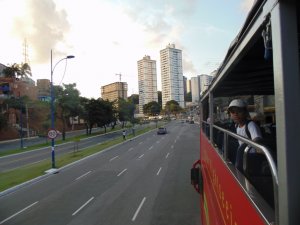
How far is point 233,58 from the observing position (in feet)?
10.1

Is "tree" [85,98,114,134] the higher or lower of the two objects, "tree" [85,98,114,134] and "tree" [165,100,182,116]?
the lower

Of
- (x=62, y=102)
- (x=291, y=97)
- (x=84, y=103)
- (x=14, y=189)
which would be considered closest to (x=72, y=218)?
(x=14, y=189)

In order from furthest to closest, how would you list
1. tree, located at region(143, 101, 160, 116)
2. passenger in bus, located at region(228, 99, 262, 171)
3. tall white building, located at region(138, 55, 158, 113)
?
tree, located at region(143, 101, 160, 116) < tall white building, located at region(138, 55, 158, 113) < passenger in bus, located at region(228, 99, 262, 171)

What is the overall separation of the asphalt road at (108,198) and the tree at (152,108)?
119120 mm

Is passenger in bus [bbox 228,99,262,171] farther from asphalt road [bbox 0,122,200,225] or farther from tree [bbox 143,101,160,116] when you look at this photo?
tree [bbox 143,101,160,116]

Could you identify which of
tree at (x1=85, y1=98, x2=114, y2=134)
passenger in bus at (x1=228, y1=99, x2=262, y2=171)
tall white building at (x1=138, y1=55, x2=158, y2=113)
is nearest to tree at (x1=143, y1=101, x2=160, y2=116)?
tall white building at (x1=138, y1=55, x2=158, y2=113)

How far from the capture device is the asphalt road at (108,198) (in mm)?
12625

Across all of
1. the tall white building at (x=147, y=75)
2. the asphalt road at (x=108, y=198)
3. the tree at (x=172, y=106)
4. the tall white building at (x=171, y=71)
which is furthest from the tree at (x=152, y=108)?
the asphalt road at (x=108, y=198)

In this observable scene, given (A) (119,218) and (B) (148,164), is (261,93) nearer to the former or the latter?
(A) (119,218)

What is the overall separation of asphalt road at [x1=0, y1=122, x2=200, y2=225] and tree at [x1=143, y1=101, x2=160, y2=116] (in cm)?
11912

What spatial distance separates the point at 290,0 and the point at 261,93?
19.8 ft

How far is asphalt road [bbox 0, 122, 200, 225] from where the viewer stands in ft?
41.4

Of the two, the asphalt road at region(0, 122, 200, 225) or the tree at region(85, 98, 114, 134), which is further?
the tree at region(85, 98, 114, 134)

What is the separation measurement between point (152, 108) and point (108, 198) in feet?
426
